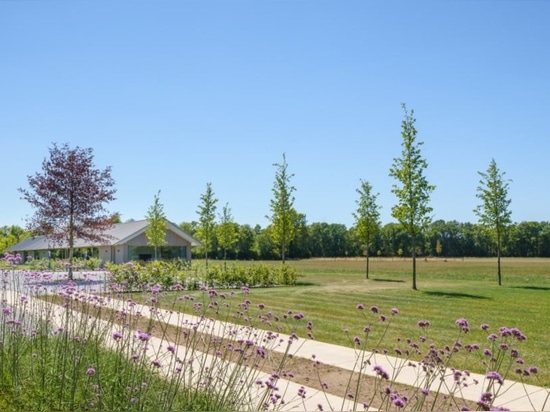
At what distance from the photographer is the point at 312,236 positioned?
10212cm

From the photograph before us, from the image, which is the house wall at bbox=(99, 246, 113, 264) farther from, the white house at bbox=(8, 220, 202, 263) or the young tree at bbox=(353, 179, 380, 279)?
the young tree at bbox=(353, 179, 380, 279)

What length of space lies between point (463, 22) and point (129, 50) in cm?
531

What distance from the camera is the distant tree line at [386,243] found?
273 feet

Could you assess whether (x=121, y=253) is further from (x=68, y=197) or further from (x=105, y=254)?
(x=68, y=197)

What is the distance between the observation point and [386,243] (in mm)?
98188

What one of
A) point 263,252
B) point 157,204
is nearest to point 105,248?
point 157,204

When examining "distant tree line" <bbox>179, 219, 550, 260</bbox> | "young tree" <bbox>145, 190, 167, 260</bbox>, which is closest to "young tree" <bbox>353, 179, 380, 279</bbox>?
"young tree" <bbox>145, 190, 167, 260</bbox>

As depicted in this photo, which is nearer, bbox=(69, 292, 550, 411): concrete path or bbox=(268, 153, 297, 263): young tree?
bbox=(69, 292, 550, 411): concrete path

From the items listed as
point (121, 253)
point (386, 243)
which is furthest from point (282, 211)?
point (386, 243)

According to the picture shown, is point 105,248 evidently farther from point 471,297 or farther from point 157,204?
point 471,297

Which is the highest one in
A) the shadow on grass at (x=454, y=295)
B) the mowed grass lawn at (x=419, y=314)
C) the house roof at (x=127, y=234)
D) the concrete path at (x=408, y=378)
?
the house roof at (x=127, y=234)

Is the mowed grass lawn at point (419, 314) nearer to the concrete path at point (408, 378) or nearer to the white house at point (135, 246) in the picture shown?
the concrete path at point (408, 378)

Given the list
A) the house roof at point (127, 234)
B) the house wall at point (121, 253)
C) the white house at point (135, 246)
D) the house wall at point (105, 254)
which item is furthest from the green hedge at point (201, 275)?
the house wall at point (105, 254)

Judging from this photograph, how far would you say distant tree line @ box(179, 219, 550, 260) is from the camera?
8306 cm
